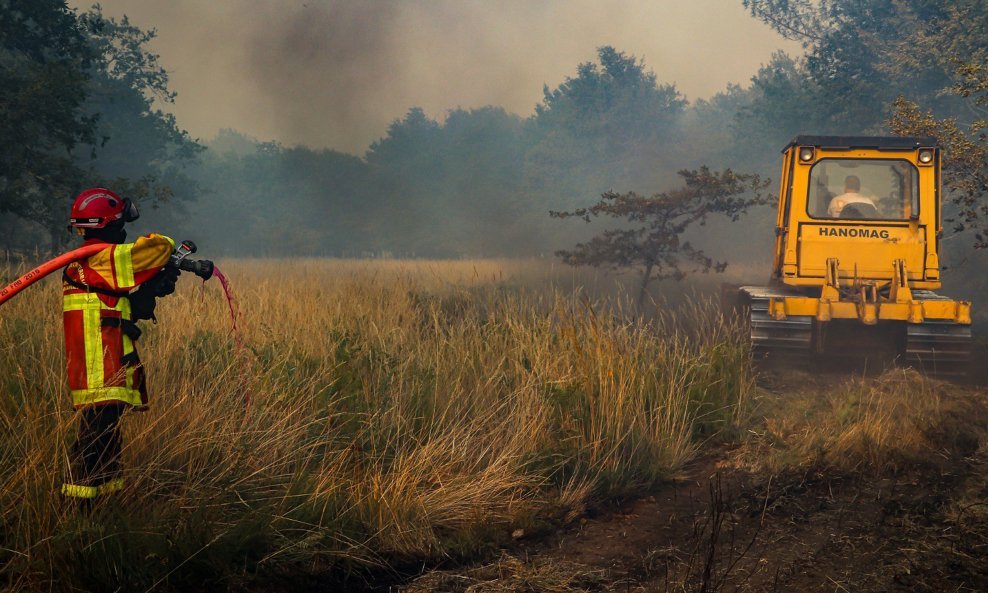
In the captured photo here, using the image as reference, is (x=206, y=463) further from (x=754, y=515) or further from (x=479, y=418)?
(x=754, y=515)

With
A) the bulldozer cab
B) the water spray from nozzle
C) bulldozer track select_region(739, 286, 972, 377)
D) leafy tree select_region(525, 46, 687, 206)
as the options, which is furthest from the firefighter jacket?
leafy tree select_region(525, 46, 687, 206)

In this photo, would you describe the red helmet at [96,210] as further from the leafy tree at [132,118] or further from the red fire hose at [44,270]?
the leafy tree at [132,118]

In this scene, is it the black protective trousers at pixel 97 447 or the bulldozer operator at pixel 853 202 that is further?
the bulldozer operator at pixel 853 202

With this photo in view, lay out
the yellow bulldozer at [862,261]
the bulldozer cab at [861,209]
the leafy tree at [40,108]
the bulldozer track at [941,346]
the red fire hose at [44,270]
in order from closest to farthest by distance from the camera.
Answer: the red fire hose at [44,270] → the bulldozer track at [941,346] → the yellow bulldozer at [862,261] → the bulldozer cab at [861,209] → the leafy tree at [40,108]

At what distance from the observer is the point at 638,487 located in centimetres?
579

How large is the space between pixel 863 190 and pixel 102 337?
10226 millimetres

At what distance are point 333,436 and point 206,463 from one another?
1.01 meters

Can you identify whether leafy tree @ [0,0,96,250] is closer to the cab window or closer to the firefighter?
the firefighter

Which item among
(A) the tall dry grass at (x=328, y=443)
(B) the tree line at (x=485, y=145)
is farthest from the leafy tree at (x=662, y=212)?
(A) the tall dry grass at (x=328, y=443)

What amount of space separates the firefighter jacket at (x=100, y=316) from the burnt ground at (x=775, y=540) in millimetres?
1644

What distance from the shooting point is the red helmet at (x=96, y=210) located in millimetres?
3939

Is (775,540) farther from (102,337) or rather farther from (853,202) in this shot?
(853,202)

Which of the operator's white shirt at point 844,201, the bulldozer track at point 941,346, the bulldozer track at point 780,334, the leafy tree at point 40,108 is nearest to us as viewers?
the bulldozer track at point 941,346

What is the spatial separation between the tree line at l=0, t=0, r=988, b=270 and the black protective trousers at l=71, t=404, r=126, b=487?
33.5ft
